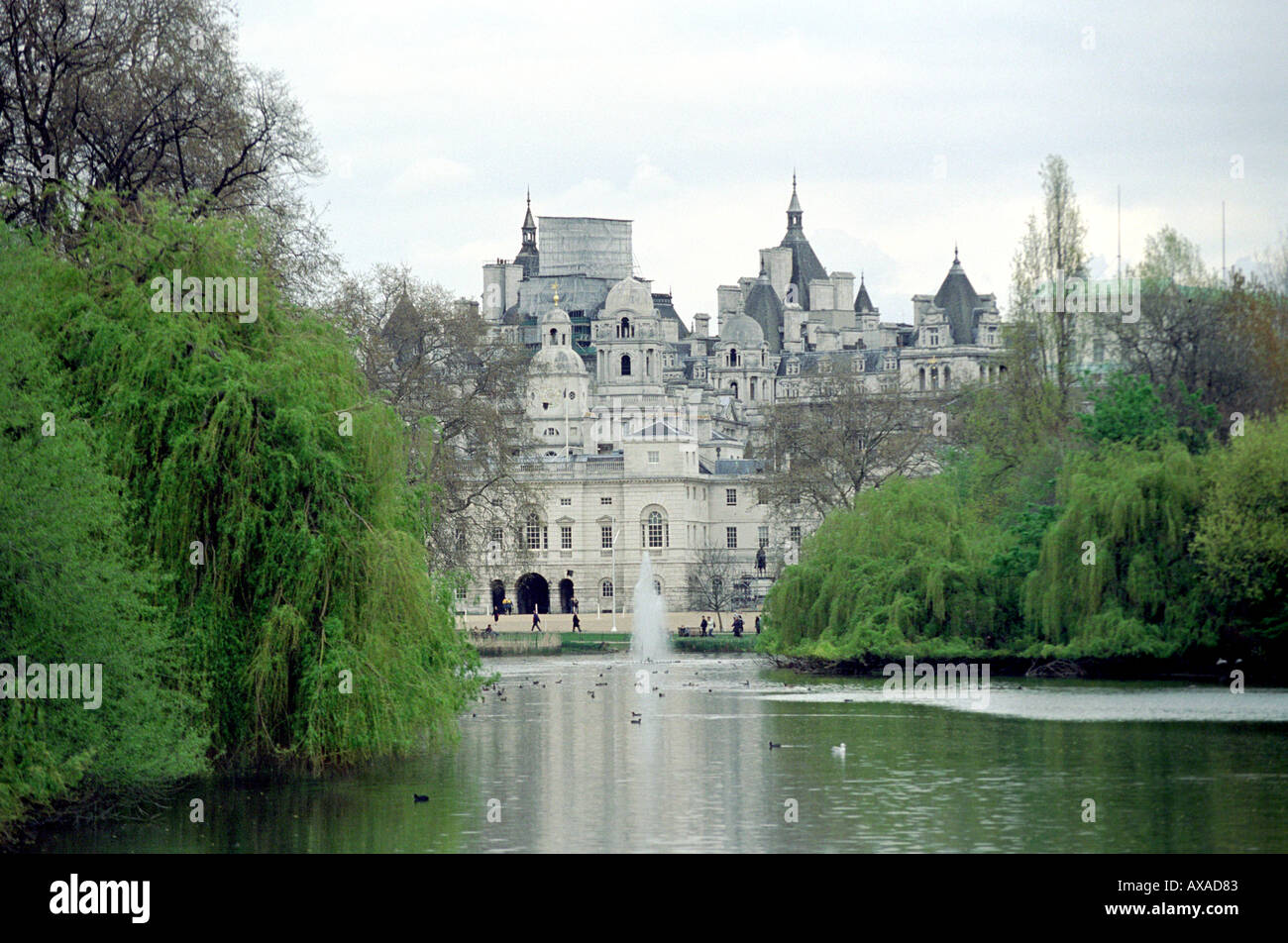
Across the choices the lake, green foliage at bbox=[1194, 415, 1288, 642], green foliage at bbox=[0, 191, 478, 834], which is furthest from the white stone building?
green foliage at bbox=[0, 191, 478, 834]

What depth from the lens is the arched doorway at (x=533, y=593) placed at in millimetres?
111562

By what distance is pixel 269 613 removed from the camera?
22.7 metres

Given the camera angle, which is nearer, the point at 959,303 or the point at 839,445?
the point at 839,445

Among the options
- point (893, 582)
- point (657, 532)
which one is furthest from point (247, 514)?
point (657, 532)

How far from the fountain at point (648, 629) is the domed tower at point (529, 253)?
9109 centimetres

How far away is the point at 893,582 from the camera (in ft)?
148

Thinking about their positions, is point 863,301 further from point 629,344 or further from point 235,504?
point 235,504

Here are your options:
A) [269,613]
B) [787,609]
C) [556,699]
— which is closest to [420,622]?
[269,613]

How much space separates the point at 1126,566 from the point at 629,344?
107 m

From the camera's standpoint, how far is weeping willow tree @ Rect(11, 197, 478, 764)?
2242 centimetres

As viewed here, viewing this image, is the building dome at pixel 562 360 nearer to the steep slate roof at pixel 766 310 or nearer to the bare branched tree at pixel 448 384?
the steep slate roof at pixel 766 310

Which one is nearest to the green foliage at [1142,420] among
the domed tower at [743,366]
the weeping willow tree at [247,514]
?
the weeping willow tree at [247,514]

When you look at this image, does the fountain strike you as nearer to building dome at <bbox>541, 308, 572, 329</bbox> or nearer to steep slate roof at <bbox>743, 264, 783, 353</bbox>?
building dome at <bbox>541, 308, 572, 329</bbox>

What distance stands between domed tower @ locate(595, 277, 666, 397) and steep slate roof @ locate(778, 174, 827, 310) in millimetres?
40902
